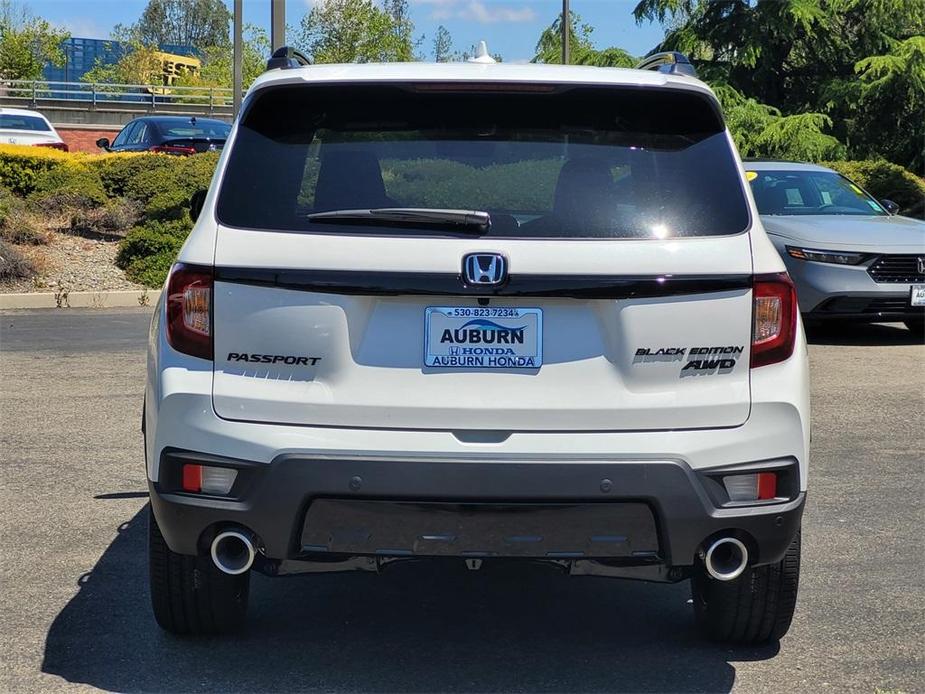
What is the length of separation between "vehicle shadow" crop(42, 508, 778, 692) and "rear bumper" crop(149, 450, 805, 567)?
1.83ft

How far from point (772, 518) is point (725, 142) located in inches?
43.2

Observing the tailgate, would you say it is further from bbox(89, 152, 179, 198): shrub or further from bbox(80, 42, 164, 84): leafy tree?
bbox(80, 42, 164, 84): leafy tree

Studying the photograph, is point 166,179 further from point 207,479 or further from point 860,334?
point 207,479

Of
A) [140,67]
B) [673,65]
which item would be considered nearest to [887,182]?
[673,65]

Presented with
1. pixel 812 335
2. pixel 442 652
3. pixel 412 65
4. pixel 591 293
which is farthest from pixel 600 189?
pixel 812 335

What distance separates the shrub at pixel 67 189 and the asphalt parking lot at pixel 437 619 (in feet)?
35.7

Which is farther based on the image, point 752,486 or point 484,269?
point 752,486

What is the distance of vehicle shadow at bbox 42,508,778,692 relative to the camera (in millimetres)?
4008

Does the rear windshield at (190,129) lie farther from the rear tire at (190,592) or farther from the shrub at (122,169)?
the rear tire at (190,592)

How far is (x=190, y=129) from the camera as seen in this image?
23750 mm

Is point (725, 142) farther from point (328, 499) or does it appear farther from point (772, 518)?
point (328, 499)

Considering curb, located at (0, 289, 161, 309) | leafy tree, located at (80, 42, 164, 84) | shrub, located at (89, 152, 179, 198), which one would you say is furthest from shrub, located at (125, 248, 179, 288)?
leafy tree, located at (80, 42, 164, 84)

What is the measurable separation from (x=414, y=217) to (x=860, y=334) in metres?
9.91

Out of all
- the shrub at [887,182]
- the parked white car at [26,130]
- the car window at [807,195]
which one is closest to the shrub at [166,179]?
the parked white car at [26,130]
